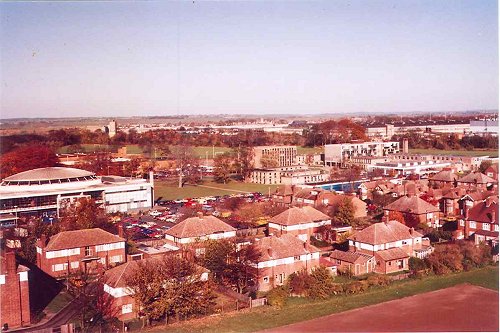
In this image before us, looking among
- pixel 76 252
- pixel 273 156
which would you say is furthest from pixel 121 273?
pixel 273 156

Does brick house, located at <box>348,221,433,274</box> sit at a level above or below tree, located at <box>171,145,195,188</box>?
below

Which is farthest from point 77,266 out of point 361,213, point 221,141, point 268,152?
point 221,141

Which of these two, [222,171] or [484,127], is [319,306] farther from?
[484,127]

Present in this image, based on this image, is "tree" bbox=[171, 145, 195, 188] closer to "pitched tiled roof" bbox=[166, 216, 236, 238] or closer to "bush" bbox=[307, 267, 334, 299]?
"pitched tiled roof" bbox=[166, 216, 236, 238]

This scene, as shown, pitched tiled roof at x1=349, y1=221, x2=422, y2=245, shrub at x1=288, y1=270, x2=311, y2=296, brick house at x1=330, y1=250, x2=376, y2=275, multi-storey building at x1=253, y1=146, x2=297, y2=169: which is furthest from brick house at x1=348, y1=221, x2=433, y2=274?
multi-storey building at x1=253, y1=146, x2=297, y2=169

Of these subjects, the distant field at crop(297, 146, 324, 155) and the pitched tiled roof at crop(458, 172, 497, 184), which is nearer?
the pitched tiled roof at crop(458, 172, 497, 184)

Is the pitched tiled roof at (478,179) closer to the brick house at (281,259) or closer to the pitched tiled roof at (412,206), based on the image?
the pitched tiled roof at (412,206)
